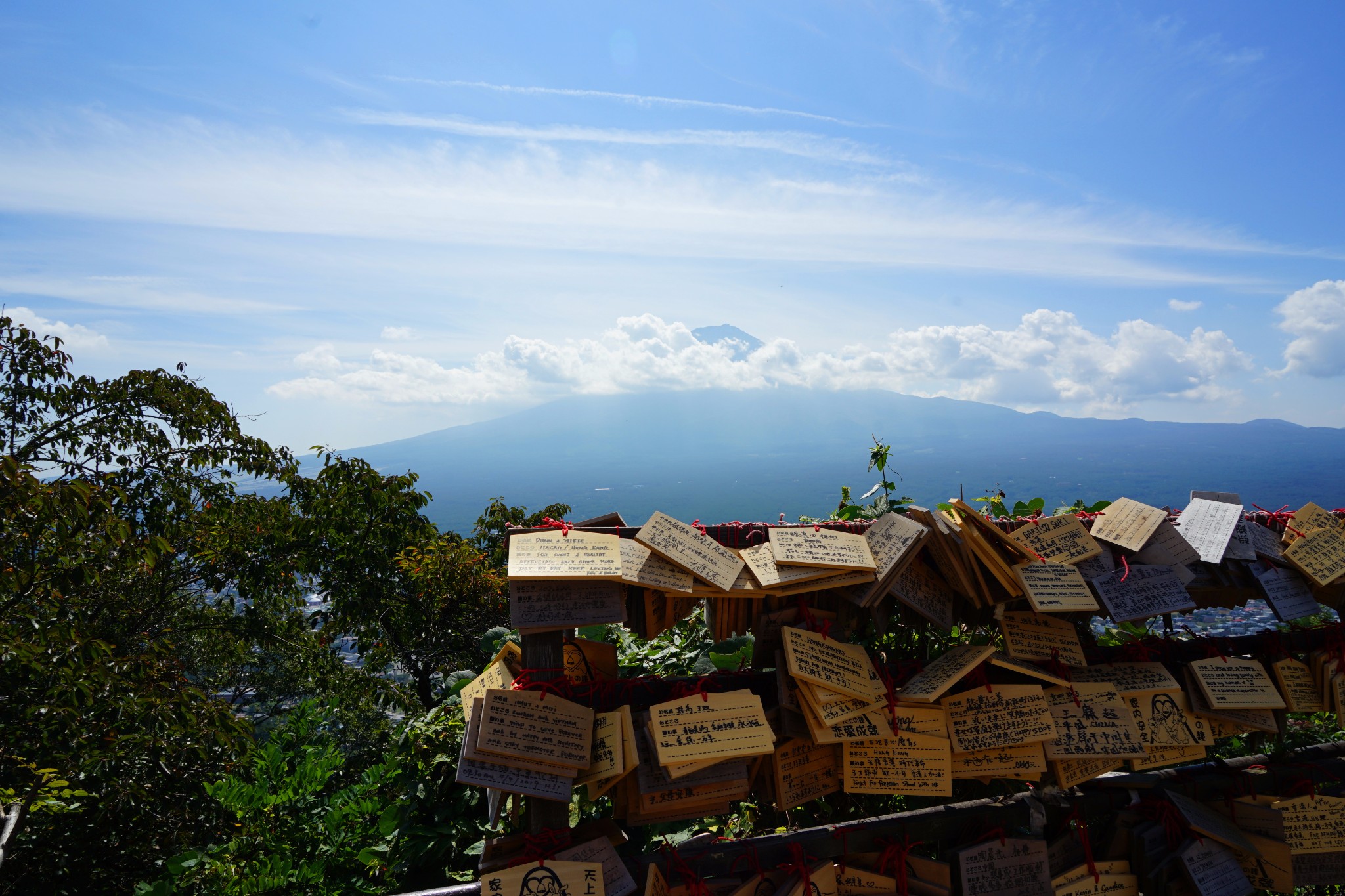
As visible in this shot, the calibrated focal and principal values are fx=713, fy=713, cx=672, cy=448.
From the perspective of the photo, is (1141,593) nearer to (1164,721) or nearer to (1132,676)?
(1132,676)

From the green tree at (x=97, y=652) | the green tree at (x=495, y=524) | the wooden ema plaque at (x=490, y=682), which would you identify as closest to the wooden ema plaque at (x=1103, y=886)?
the wooden ema plaque at (x=490, y=682)

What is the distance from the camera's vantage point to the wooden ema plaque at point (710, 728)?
84.0 inches

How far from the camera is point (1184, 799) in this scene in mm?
2848

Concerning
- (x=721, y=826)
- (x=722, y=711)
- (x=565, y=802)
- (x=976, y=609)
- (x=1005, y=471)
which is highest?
(x=1005, y=471)

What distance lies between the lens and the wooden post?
2180 millimetres

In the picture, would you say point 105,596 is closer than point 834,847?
No

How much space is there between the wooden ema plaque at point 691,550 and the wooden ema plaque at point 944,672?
77cm

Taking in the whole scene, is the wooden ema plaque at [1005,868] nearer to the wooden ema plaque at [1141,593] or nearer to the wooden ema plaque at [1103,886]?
the wooden ema plaque at [1103,886]

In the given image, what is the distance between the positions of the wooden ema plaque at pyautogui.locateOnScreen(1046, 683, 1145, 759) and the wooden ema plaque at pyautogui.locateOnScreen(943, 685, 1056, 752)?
77mm

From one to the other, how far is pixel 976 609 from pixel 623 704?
4.48 feet

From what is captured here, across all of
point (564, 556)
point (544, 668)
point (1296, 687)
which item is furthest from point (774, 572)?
point (1296, 687)

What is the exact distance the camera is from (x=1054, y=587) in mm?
2385

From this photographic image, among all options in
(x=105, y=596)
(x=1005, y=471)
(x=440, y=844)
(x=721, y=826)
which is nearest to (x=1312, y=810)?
(x=721, y=826)

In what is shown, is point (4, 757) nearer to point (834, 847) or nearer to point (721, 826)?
point (721, 826)
